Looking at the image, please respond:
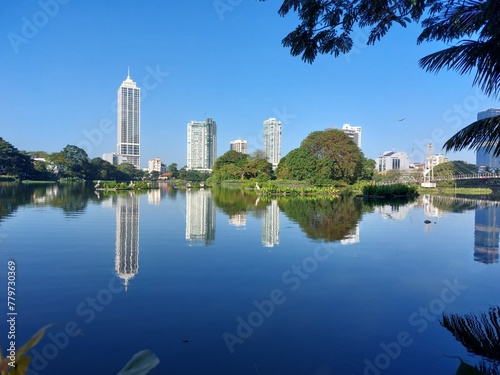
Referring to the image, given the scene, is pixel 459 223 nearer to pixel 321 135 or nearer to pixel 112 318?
pixel 112 318

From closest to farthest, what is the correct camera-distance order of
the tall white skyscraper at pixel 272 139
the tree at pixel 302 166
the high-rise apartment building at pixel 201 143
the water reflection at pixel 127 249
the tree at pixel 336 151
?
the water reflection at pixel 127 249 → the tree at pixel 302 166 → the tree at pixel 336 151 → the tall white skyscraper at pixel 272 139 → the high-rise apartment building at pixel 201 143

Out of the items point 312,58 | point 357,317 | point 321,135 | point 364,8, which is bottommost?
point 357,317

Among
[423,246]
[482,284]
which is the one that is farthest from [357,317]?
[423,246]

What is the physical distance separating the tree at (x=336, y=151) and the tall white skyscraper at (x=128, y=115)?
26.6 meters

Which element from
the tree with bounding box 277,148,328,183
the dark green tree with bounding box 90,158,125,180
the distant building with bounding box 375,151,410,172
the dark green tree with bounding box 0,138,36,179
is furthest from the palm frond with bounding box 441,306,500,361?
the distant building with bounding box 375,151,410,172

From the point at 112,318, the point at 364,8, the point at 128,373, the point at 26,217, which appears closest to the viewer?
the point at 128,373

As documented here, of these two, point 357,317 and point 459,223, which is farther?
point 459,223

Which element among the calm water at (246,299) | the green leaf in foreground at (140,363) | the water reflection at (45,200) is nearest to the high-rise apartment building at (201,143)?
the water reflection at (45,200)

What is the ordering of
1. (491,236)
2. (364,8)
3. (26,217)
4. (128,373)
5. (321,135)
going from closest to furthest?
(128,373) → (364,8) → (491,236) → (26,217) → (321,135)

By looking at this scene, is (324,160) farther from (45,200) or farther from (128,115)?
(128,115)

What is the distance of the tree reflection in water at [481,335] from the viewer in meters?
2.90

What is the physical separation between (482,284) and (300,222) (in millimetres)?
6856

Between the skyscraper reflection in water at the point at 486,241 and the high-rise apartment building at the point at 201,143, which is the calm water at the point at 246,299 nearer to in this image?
the skyscraper reflection in water at the point at 486,241

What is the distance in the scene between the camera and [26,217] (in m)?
11.4
